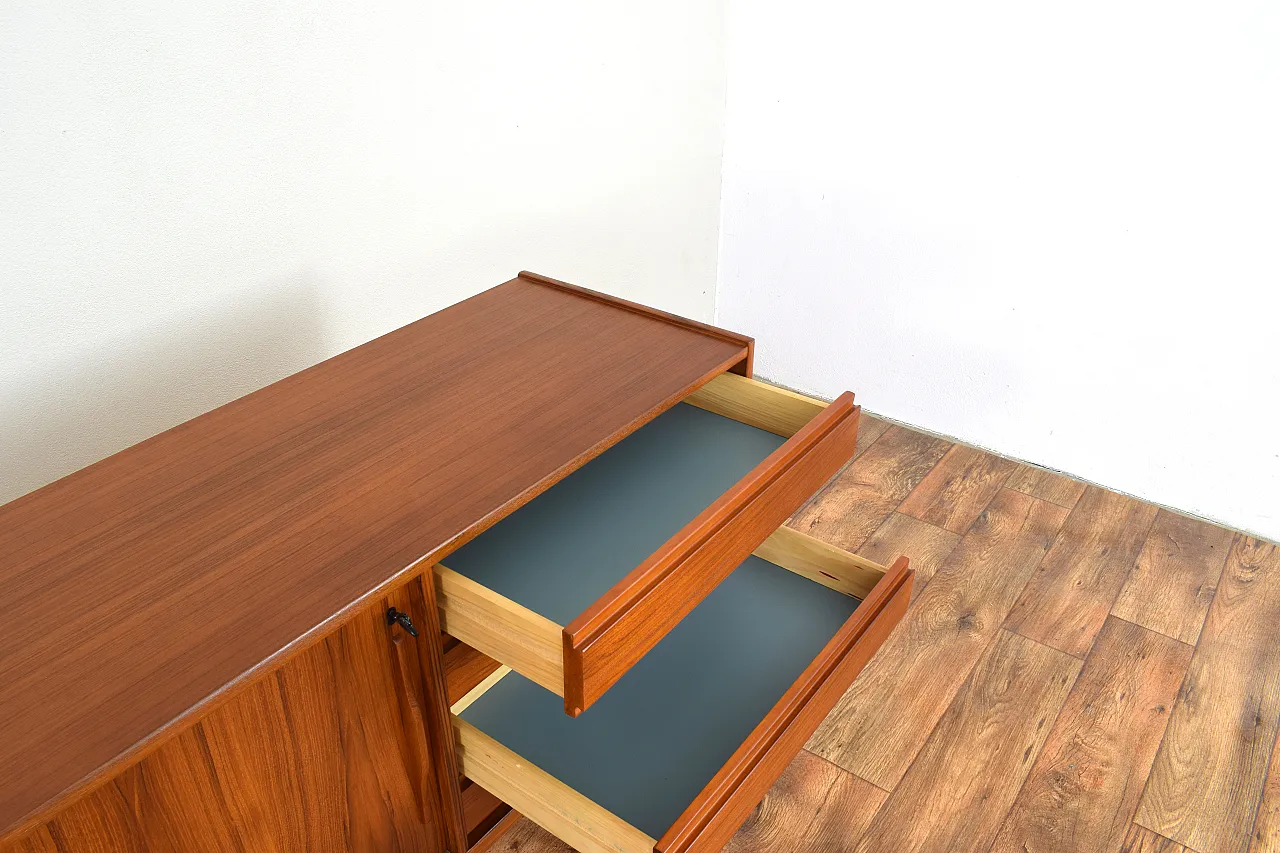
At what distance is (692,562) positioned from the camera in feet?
3.22

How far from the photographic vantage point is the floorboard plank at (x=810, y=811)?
53.2 inches

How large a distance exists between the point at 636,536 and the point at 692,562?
0.18 meters

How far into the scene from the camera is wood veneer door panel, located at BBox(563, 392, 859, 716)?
88cm

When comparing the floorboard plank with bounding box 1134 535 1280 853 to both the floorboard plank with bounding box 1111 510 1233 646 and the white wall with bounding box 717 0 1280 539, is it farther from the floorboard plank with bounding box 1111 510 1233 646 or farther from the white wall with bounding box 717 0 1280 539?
the white wall with bounding box 717 0 1280 539

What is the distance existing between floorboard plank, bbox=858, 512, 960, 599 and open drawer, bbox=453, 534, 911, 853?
20.8 inches


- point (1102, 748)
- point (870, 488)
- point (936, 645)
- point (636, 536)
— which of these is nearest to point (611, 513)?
point (636, 536)

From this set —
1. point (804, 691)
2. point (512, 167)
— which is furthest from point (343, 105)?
point (804, 691)

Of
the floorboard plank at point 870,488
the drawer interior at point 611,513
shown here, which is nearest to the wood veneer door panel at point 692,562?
the drawer interior at point 611,513

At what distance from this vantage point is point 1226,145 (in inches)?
→ 66.7

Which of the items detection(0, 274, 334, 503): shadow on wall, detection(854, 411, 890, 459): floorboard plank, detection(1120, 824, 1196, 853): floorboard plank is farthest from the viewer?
detection(854, 411, 890, 459): floorboard plank

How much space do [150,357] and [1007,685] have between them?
4.59 ft

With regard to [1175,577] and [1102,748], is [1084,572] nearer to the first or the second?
[1175,577]

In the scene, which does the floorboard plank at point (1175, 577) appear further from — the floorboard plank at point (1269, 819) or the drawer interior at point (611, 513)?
the drawer interior at point (611, 513)

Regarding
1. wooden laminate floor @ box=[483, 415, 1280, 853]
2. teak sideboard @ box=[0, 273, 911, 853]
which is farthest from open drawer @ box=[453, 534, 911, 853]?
wooden laminate floor @ box=[483, 415, 1280, 853]
